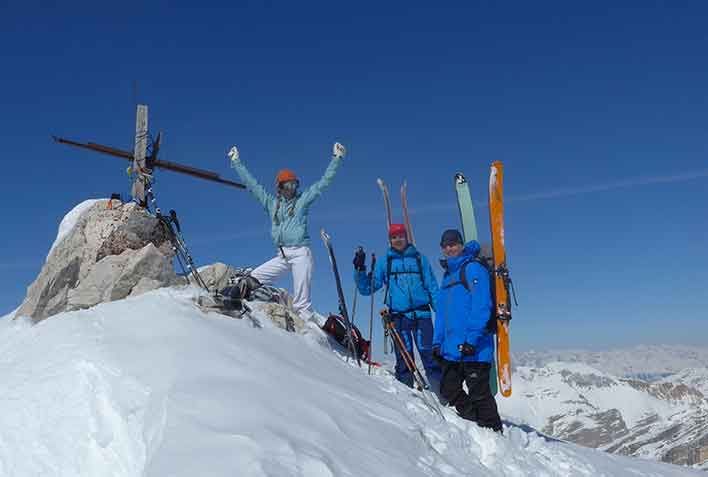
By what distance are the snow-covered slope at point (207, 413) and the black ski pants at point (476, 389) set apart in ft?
→ 1.09

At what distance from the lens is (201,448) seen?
412 cm

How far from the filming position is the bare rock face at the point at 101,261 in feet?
35.1

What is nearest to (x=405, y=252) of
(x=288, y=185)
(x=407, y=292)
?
(x=407, y=292)

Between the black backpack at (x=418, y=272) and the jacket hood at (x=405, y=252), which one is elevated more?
the jacket hood at (x=405, y=252)

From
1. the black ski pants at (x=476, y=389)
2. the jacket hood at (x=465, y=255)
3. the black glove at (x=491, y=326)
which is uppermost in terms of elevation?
the jacket hood at (x=465, y=255)

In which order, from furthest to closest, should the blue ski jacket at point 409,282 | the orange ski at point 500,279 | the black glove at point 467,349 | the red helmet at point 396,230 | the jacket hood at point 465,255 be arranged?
the red helmet at point 396,230, the blue ski jacket at point 409,282, the orange ski at point 500,279, the jacket hood at point 465,255, the black glove at point 467,349

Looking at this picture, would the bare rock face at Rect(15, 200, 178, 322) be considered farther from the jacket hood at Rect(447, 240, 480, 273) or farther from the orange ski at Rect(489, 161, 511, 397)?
the orange ski at Rect(489, 161, 511, 397)

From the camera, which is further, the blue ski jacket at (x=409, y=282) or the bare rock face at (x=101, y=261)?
the bare rock face at (x=101, y=261)

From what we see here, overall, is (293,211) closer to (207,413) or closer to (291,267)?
(291,267)

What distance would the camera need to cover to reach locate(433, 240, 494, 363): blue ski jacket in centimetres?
794

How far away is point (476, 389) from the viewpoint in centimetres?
812

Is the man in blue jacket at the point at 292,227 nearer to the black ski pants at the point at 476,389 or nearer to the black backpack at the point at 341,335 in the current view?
the black backpack at the point at 341,335

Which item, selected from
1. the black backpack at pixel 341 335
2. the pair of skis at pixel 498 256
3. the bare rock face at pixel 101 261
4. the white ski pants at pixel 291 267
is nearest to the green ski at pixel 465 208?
the pair of skis at pixel 498 256

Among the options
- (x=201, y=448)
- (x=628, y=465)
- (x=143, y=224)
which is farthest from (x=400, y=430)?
(x=143, y=224)
